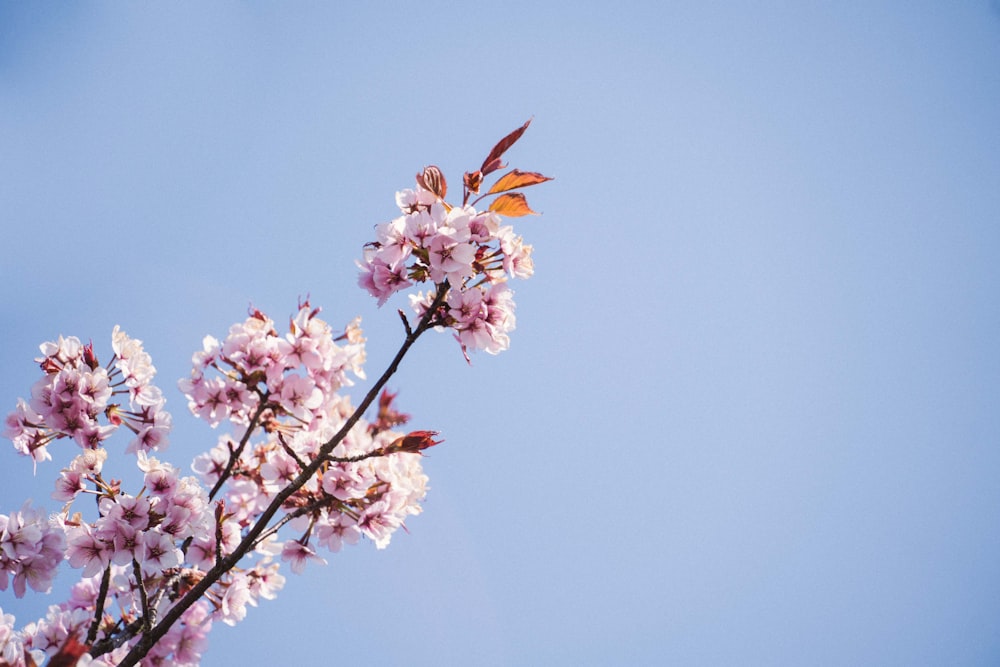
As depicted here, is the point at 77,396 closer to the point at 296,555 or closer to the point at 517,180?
the point at 296,555

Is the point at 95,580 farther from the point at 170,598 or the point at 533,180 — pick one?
the point at 533,180

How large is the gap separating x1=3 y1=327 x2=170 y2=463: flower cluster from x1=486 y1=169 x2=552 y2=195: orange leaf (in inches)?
76.1

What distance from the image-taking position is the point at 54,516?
253cm

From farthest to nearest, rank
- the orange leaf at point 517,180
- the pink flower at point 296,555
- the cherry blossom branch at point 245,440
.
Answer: the pink flower at point 296,555 → the cherry blossom branch at point 245,440 → the orange leaf at point 517,180

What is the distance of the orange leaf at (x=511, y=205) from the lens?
2.31 meters

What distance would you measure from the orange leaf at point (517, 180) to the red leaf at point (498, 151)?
56 mm

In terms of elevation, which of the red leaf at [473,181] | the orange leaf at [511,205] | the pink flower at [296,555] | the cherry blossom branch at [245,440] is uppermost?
the red leaf at [473,181]

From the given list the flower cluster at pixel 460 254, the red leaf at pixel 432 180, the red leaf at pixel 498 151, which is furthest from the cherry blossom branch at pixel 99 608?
the red leaf at pixel 498 151

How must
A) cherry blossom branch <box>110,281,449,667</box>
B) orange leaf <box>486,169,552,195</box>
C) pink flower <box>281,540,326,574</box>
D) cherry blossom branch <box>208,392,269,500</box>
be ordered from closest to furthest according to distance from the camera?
cherry blossom branch <box>110,281,449,667</box> < orange leaf <box>486,169,552,195</box> < cherry blossom branch <box>208,392,269,500</box> < pink flower <box>281,540,326,574</box>

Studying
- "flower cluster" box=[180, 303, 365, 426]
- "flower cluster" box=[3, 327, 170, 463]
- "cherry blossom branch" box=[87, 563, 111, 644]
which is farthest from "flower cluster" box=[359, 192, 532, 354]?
"cherry blossom branch" box=[87, 563, 111, 644]

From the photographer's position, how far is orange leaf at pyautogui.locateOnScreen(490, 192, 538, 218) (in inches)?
90.8

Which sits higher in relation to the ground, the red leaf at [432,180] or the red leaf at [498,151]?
the red leaf at [498,151]

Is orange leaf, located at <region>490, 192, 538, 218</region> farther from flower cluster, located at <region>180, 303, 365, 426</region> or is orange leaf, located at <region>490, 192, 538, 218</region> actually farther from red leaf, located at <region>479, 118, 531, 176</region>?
flower cluster, located at <region>180, 303, 365, 426</region>

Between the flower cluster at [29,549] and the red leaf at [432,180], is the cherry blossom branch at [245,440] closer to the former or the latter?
the flower cluster at [29,549]
